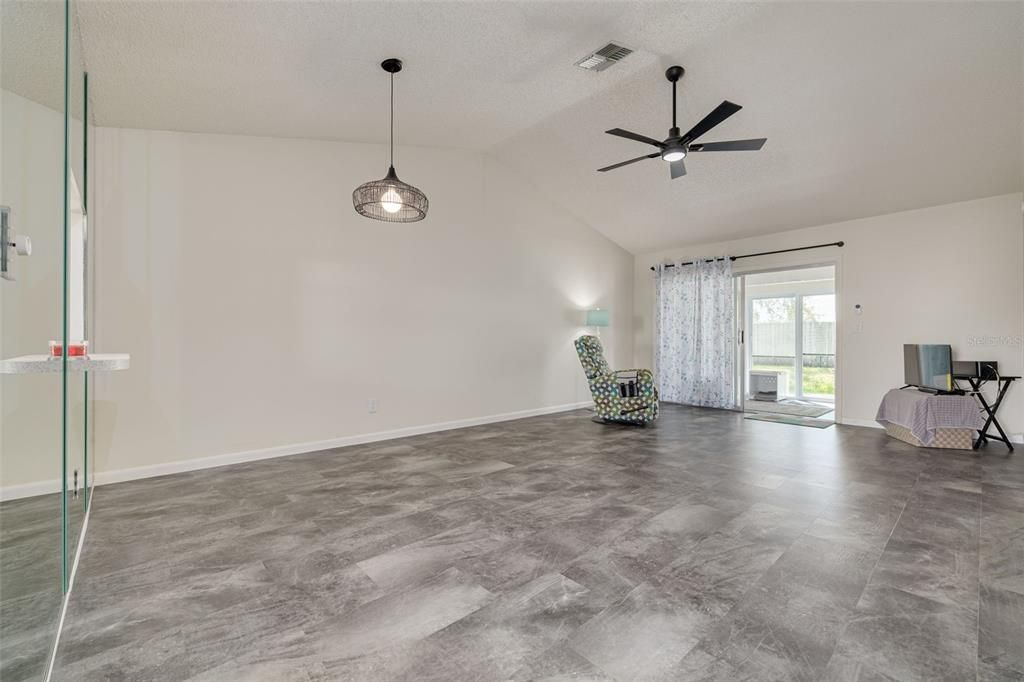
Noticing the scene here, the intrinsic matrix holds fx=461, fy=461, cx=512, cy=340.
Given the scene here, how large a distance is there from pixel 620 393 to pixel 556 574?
3.70 metres

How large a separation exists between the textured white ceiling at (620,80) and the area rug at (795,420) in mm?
2565

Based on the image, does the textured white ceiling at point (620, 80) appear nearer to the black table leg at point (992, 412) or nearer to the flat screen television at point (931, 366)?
the flat screen television at point (931, 366)

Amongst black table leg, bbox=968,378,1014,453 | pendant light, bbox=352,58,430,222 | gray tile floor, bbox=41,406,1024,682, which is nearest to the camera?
gray tile floor, bbox=41,406,1024,682

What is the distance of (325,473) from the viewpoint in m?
3.67

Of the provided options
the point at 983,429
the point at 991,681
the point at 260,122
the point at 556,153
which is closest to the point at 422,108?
the point at 260,122

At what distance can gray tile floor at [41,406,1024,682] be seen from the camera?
1.54 meters

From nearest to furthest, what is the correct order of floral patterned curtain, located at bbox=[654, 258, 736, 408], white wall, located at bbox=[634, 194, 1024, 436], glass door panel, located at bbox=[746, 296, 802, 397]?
white wall, located at bbox=[634, 194, 1024, 436], floral patterned curtain, located at bbox=[654, 258, 736, 408], glass door panel, located at bbox=[746, 296, 802, 397]

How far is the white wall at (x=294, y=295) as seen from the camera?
11.8 feet

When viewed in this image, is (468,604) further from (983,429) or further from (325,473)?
(983,429)

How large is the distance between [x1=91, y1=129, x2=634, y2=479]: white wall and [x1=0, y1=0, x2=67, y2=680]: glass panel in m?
2.32

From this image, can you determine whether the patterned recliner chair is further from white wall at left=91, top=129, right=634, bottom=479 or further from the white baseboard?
the white baseboard

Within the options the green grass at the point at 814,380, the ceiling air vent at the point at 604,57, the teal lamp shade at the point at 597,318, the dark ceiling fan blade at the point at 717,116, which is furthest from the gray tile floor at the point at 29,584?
the green grass at the point at 814,380

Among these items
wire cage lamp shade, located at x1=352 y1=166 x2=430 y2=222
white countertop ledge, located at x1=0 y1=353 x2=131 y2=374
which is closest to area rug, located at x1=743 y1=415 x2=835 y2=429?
wire cage lamp shade, located at x1=352 y1=166 x2=430 y2=222

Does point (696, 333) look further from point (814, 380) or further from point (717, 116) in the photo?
point (717, 116)
